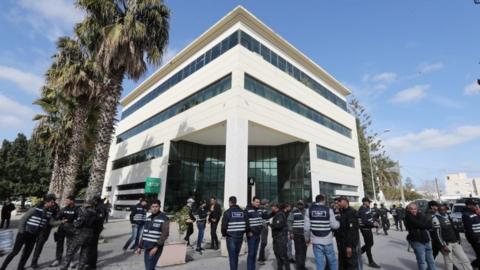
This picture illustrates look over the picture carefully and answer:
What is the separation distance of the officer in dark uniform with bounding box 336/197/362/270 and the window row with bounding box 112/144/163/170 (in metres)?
21.1

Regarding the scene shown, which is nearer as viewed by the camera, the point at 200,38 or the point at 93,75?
the point at 93,75

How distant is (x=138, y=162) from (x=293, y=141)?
54.8 ft

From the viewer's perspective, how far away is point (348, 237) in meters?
5.54

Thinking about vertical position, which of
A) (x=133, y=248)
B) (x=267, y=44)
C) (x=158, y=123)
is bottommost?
(x=133, y=248)

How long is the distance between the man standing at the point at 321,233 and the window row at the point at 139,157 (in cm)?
2109

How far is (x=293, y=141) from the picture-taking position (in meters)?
24.7

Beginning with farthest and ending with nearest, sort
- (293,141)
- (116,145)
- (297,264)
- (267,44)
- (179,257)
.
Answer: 1. (116,145)
2. (293,141)
3. (267,44)
4. (179,257)
5. (297,264)

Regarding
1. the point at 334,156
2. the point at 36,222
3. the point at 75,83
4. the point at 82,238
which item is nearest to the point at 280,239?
the point at 82,238

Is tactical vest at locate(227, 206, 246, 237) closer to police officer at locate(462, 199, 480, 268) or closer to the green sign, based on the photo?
police officer at locate(462, 199, 480, 268)

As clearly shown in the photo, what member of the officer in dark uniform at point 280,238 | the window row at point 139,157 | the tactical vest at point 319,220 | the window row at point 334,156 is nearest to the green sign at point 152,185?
the window row at point 139,157

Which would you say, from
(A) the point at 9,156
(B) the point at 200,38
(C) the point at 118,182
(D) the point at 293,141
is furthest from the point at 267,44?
(A) the point at 9,156

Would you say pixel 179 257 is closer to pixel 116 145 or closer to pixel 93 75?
pixel 93 75

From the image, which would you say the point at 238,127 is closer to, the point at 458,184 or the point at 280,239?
the point at 280,239

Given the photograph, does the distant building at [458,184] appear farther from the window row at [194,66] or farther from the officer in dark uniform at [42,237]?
the officer in dark uniform at [42,237]
